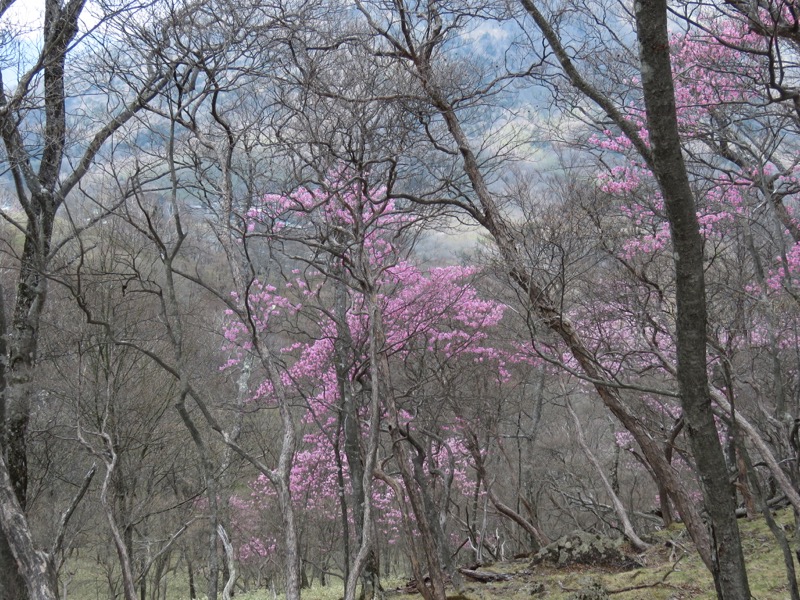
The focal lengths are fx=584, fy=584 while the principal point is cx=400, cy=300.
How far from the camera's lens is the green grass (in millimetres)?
5355

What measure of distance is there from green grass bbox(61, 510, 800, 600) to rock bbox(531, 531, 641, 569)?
0.14 metres

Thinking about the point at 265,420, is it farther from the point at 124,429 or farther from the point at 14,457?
the point at 14,457

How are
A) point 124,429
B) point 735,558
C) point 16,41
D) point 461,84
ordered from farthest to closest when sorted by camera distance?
point 124,429, point 461,84, point 16,41, point 735,558

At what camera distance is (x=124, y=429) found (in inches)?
416

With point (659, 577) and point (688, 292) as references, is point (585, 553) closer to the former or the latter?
point (659, 577)

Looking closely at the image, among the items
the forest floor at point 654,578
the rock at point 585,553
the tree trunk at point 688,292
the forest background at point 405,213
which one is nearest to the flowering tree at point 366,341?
the forest background at point 405,213

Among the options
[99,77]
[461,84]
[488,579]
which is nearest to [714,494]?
[461,84]

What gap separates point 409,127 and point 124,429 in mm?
7918

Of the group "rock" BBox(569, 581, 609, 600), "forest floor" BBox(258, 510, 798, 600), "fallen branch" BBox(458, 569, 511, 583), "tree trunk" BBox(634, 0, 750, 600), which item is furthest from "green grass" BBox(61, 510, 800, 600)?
"tree trunk" BBox(634, 0, 750, 600)

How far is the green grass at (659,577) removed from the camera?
536 cm

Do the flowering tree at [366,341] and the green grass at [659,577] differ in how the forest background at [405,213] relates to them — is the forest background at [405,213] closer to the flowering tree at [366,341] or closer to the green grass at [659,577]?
the flowering tree at [366,341]

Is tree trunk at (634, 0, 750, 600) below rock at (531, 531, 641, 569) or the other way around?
the other way around

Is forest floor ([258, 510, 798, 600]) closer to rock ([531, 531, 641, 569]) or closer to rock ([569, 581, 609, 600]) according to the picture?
rock ([569, 581, 609, 600])

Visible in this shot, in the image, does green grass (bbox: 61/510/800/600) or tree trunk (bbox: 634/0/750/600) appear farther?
green grass (bbox: 61/510/800/600)
